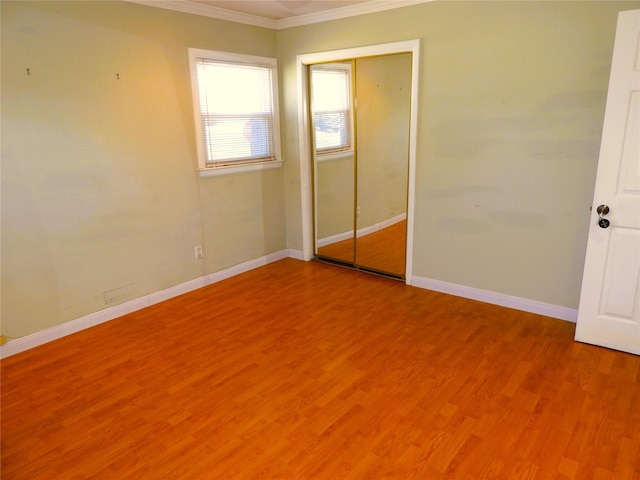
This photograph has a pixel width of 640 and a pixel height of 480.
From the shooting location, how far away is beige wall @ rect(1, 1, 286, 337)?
2822 mm

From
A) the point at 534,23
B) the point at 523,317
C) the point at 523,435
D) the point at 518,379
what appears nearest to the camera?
the point at 523,435

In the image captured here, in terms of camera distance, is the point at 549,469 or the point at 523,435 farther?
the point at 523,435

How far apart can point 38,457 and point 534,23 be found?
3.89m

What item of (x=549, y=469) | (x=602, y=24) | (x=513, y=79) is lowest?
(x=549, y=469)

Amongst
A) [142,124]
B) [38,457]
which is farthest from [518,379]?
[142,124]

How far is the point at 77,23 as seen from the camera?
297 cm

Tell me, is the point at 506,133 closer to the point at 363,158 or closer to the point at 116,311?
the point at 363,158

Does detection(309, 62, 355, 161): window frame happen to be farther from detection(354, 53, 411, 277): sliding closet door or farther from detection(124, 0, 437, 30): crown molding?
detection(124, 0, 437, 30): crown molding

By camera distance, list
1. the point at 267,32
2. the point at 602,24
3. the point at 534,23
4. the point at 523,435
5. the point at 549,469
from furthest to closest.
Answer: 1. the point at 267,32
2. the point at 534,23
3. the point at 602,24
4. the point at 523,435
5. the point at 549,469

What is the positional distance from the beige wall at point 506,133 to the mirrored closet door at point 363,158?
21 cm

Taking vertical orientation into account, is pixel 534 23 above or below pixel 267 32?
below

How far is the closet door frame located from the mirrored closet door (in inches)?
2.6

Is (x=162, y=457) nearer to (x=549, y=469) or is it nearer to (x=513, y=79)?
(x=549, y=469)

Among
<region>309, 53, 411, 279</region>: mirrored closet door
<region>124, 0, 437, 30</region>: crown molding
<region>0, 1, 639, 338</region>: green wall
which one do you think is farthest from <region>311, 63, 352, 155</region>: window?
<region>124, 0, 437, 30</region>: crown molding
